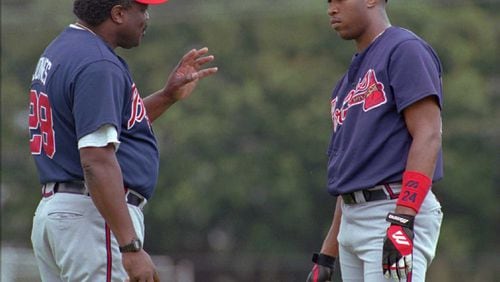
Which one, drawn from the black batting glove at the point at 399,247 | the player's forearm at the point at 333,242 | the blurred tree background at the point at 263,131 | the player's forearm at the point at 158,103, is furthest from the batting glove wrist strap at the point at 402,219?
the blurred tree background at the point at 263,131

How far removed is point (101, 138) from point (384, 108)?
4.19 ft

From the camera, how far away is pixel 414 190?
4.91 m

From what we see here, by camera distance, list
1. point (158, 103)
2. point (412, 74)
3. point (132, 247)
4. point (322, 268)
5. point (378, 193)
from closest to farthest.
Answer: point (132, 247)
point (412, 74)
point (378, 193)
point (322, 268)
point (158, 103)

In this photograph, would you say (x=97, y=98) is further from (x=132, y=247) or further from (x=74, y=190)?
(x=132, y=247)

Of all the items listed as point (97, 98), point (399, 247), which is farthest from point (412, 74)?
point (97, 98)

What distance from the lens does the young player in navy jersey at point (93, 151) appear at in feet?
15.9

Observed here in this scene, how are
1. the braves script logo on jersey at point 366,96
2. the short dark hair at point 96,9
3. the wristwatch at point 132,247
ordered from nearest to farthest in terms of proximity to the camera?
the wristwatch at point 132,247 → the braves script logo on jersey at point 366,96 → the short dark hair at point 96,9

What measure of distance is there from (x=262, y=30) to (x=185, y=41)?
2.19 meters

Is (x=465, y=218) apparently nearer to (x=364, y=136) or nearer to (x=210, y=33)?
(x=210, y=33)

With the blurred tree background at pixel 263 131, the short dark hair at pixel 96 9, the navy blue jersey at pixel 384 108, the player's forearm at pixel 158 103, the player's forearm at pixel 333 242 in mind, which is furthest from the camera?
the blurred tree background at pixel 263 131

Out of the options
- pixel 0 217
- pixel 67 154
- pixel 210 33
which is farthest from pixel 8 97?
pixel 67 154

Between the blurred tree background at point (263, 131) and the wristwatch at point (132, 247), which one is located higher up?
the wristwatch at point (132, 247)

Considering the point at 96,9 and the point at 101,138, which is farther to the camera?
the point at 96,9

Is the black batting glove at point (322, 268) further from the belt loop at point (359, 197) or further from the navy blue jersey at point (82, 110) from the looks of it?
the navy blue jersey at point (82, 110)
